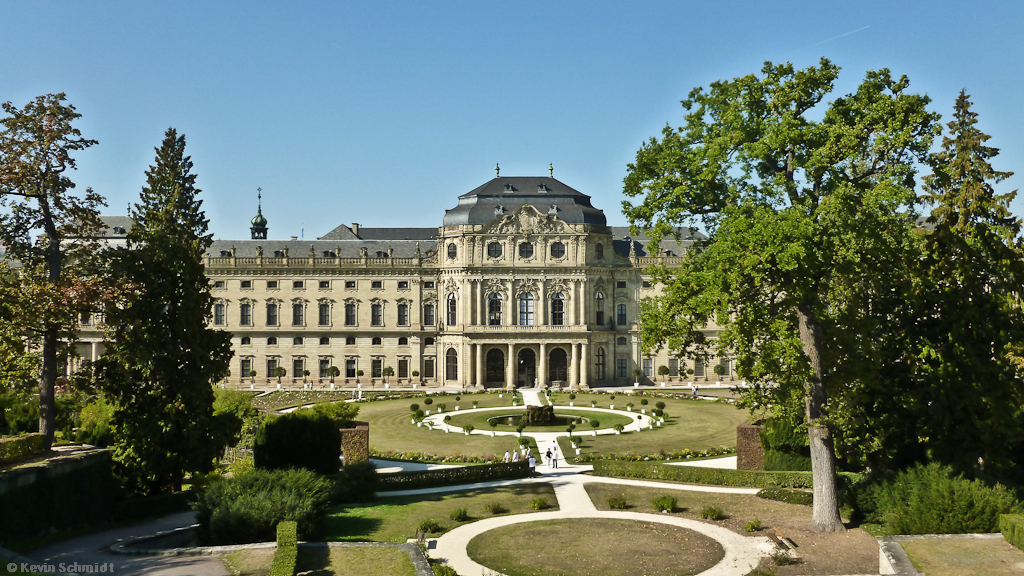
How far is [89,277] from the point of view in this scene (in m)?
29.8

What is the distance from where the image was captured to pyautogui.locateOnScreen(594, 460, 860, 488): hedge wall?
3259 centimetres

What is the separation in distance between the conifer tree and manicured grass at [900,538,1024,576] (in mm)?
24590

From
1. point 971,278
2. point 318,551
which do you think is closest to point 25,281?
point 318,551

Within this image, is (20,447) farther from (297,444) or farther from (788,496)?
(788,496)

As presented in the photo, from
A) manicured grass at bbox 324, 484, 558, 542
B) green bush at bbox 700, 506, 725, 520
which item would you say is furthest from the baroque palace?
green bush at bbox 700, 506, 725, 520

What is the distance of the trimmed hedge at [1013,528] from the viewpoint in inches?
839

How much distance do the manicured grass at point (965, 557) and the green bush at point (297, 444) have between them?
2248cm

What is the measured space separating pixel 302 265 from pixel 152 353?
50391 mm

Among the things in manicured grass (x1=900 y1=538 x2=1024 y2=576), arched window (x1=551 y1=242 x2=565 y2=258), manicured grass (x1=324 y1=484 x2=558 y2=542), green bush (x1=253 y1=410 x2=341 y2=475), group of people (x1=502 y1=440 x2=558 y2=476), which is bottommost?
manicured grass (x1=324 y1=484 x2=558 y2=542)

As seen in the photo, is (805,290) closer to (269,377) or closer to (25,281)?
(25,281)

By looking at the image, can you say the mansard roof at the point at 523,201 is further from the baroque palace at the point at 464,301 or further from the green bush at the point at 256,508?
the green bush at the point at 256,508

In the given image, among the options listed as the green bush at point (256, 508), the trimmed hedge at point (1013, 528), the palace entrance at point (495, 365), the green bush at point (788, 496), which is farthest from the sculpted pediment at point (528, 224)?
the trimmed hedge at point (1013, 528)

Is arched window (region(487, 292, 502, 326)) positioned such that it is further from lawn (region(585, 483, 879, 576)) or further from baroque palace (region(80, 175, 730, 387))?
lawn (region(585, 483, 879, 576))

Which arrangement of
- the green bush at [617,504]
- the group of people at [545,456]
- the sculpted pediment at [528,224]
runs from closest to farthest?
the green bush at [617,504]
the group of people at [545,456]
the sculpted pediment at [528,224]
